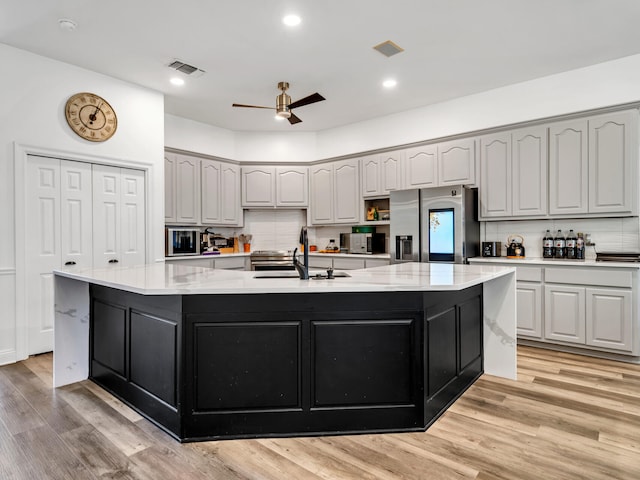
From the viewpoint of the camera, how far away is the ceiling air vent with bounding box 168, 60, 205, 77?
150 inches

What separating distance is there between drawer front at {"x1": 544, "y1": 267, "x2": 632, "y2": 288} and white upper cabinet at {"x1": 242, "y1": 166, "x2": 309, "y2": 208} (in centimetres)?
359

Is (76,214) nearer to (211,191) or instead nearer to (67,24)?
(67,24)

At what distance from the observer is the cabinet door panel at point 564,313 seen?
142 inches

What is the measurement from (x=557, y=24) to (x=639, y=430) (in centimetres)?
303

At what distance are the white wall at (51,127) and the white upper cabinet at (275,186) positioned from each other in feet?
5.65

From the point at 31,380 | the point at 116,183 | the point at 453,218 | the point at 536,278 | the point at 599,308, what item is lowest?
the point at 31,380

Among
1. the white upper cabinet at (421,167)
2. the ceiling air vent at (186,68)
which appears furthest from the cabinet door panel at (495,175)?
the ceiling air vent at (186,68)

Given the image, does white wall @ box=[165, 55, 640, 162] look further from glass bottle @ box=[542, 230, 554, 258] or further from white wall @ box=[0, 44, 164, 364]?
glass bottle @ box=[542, 230, 554, 258]

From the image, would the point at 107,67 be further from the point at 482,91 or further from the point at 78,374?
the point at 482,91

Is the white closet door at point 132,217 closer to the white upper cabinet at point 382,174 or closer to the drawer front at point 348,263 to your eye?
the drawer front at point 348,263

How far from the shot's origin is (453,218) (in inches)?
172

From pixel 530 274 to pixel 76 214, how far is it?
4696mm

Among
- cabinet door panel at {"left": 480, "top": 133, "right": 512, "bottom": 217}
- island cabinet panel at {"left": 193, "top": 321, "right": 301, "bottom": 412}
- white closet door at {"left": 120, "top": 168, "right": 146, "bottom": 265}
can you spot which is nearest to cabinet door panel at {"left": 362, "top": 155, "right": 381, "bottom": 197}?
cabinet door panel at {"left": 480, "top": 133, "right": 512, "bottom": 217}

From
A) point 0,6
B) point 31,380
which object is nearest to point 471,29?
point 0,6
